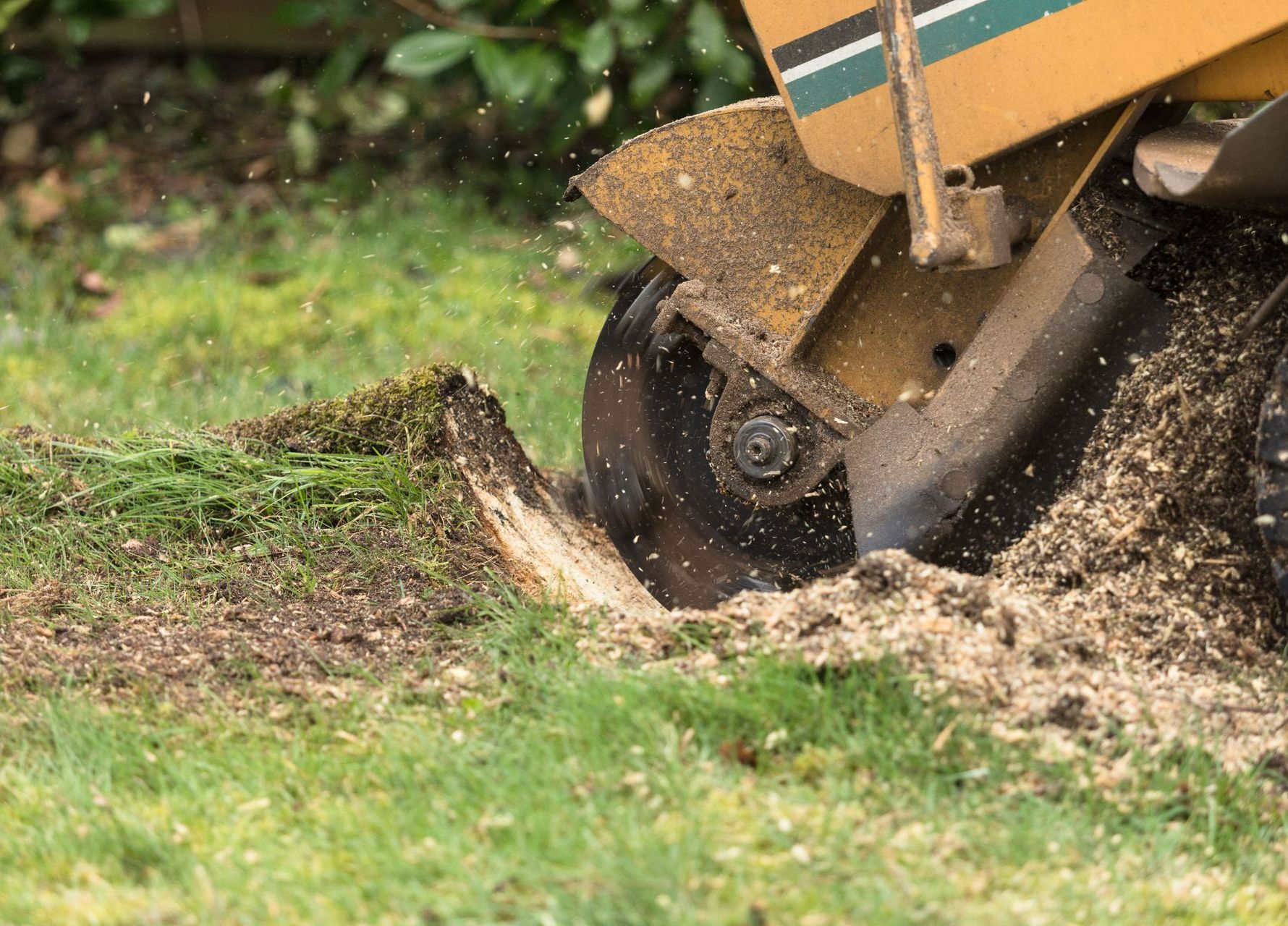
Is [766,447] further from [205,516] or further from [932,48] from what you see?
[205,516]

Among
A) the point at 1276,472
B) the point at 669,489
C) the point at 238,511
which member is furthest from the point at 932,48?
the point at 238,511

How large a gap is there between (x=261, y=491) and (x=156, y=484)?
→ 0.26m

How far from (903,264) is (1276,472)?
85 centimetres

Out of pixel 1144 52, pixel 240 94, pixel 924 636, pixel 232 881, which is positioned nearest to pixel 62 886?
pixel 232 881

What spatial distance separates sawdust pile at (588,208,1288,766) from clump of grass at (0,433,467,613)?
2.61ft

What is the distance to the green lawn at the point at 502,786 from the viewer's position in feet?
6.48

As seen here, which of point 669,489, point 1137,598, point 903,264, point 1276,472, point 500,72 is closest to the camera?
point 1276,472

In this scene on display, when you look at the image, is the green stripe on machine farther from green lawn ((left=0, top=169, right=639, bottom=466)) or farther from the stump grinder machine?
green lawn ((left=0, top=169, right=639, bottom=466))

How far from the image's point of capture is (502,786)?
2221mm

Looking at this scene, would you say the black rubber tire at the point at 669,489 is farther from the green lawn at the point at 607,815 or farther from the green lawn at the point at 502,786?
the green lawn at the point at 607,815

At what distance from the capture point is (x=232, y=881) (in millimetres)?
2035

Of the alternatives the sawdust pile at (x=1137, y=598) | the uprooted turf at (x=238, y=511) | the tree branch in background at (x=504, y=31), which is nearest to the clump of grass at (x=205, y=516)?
the uprooted turf at (x=238, y=511)

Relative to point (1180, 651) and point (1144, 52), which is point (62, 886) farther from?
point (1144, 52)

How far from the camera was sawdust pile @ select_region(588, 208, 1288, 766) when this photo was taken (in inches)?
93.1
